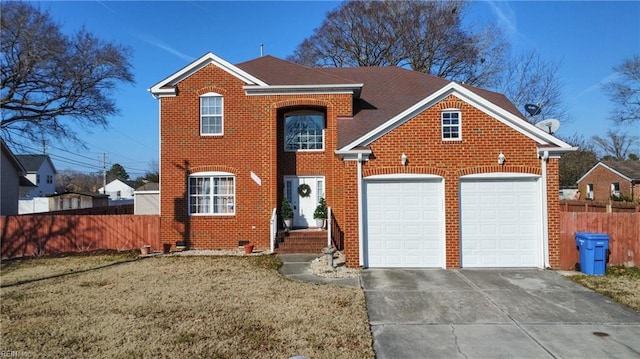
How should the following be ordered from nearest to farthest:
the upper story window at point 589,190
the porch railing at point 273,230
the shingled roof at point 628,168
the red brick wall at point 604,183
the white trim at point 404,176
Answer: the white trim at point 404,176
the porch railing at point 273,230
the shingled roof at point 628,168
the red brick wall at point 604,183
the upper story window at point 589,190

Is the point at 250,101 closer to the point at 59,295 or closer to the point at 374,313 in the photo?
the point at 59,295

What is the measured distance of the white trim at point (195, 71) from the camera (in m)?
14.0

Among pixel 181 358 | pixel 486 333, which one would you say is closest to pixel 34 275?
pixel 181 358

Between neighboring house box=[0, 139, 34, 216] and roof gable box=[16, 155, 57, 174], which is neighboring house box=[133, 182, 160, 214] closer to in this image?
neighboring house box=[0, 139, 34, 216]

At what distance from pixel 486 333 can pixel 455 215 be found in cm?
459

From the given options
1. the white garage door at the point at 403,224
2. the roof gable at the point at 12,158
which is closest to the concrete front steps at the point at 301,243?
the white garage door at the point at 403,224

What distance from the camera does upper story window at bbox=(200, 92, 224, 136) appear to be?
1429 centimetres

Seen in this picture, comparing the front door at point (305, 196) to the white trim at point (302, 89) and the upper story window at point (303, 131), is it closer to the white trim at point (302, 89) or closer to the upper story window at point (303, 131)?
the upper story window at point (303, 131)

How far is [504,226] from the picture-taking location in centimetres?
1032

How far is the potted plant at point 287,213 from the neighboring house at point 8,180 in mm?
18496

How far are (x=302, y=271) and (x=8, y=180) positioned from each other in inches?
880

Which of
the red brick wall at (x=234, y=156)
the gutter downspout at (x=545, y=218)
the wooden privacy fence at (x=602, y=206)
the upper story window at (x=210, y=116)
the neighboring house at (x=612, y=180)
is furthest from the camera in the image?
the neighboring house at (x=612, y=180)

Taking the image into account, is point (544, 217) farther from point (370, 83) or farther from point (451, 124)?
point (370, 83)

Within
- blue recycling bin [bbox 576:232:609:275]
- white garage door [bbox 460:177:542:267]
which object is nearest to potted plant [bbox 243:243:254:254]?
white garage door [bbox 460:177:542:267]
